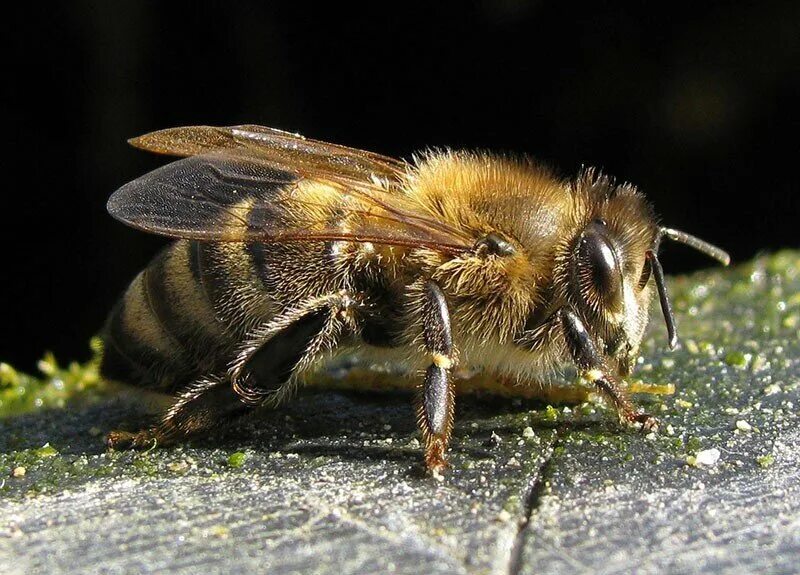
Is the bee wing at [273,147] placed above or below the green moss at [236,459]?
above

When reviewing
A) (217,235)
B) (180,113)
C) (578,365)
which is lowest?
(578,365)

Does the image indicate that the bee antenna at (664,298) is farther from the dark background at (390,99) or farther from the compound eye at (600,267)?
the dark background at (390,99)

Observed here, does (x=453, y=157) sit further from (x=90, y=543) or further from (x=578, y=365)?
(x=90, y=543)

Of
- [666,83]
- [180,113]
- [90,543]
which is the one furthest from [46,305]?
[90,543]

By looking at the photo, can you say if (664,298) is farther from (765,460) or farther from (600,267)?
(765,460)

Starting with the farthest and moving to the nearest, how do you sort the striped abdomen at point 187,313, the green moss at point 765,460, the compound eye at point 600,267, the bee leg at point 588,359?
the striped abdomen at point 187,313, the compound eye at point 600,267, the bee leg at point 588,359, the green moss at point 765,460

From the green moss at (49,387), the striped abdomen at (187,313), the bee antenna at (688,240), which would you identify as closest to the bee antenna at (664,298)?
the bee antenna at (688,240)

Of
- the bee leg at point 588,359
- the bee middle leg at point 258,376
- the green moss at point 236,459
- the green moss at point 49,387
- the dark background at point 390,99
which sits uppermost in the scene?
the dark background at point 390,99
